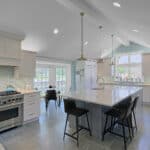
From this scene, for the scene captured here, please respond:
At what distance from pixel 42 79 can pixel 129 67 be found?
4966 mm

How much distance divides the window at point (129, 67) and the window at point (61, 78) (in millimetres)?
3174

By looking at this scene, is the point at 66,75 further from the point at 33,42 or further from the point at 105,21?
the point at 105,21

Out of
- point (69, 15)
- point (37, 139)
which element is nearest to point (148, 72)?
point (69, 15)

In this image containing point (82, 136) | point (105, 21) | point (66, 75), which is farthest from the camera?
point (66, 75)

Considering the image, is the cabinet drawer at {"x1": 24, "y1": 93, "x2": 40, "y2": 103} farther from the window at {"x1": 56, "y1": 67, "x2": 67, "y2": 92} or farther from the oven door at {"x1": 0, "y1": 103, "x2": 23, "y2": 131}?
the window at {"x1": 56, "y1": 67, "x2": 67, "y2": 92}

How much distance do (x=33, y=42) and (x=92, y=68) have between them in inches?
167

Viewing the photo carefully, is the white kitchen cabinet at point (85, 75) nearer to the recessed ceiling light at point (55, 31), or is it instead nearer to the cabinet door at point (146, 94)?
the cabinet door at point (146, 94)

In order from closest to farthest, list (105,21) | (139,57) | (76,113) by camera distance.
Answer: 1. (76,113)
2. (105,21)
3. (139,57)

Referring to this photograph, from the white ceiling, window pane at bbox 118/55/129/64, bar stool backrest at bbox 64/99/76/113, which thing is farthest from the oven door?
window pane at bbox 118/55/129/64

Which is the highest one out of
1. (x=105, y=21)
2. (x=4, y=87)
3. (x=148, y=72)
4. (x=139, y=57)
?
(x=105, y=21)

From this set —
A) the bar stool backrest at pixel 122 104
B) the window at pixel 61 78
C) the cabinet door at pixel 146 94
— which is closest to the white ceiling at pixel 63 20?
the bar stool backrest at pixel 122 104

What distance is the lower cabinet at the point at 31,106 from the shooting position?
4270mm

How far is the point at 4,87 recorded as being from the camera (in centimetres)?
457

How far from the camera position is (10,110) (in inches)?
152
